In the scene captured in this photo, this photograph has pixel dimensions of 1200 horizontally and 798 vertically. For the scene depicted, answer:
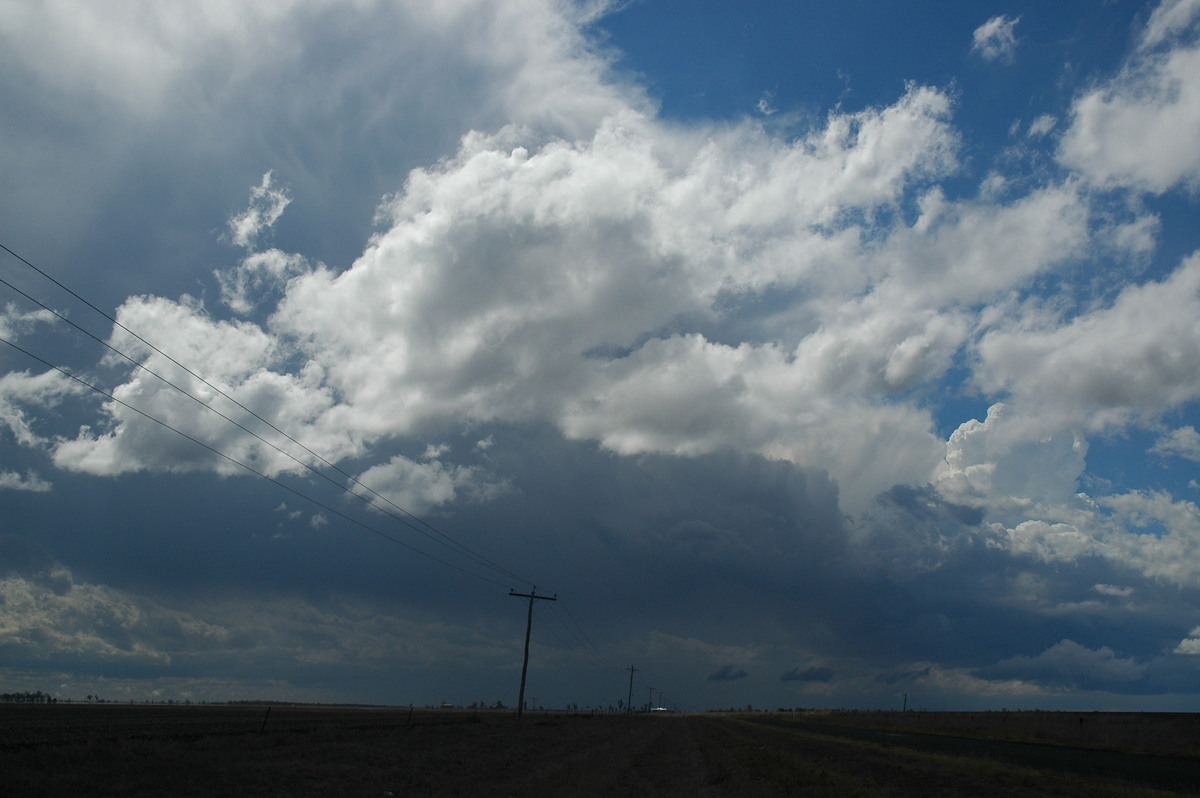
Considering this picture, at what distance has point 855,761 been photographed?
46.4 metres

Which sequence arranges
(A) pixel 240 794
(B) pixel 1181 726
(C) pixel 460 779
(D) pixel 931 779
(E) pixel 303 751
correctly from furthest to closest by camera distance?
(B) pixel 1181 726, (E) pixel 303 751, (D) pixel 931 779, (C) pixel 460 779, (A) pixel 240 794

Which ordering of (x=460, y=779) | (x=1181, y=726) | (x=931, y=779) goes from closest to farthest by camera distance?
(x=460, y=779) < (x=931, y=779) < (x=1181, y=726)

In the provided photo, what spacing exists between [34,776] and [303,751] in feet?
52.9

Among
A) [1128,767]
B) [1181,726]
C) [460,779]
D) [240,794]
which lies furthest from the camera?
[1181,726]

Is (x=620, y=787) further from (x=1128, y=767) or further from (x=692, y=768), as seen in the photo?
(x=1128, y=767)

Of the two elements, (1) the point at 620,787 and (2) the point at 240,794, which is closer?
(2) the point at 240,794

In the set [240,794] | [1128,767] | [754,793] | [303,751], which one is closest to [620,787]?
[754,793]

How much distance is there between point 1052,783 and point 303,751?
36.4m

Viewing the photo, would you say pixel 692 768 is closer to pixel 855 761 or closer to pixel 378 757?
pixel 855 761

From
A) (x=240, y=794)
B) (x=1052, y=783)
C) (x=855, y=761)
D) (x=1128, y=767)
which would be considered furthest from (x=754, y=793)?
(x=1128, y=767)

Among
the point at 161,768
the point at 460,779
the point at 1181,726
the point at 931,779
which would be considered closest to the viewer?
the point at 161,768

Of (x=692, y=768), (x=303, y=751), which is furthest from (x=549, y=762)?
(x=303, y=751)

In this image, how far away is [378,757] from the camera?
124ft

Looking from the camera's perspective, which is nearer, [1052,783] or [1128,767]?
[1052,783]
